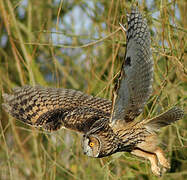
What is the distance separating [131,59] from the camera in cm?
192

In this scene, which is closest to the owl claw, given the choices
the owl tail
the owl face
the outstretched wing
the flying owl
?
the flying owl

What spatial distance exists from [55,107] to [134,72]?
1.07 m

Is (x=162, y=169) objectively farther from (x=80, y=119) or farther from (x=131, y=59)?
(x=131, y=59)

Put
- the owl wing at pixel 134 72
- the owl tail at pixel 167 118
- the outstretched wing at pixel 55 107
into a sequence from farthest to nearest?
1. the outstretched wing at pixel 55 107
2. the owl tail at pixel 167 118
3. the owl wing at pixel 134 72

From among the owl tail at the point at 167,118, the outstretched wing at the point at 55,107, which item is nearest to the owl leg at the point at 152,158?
the owl tail at the point at 167,118

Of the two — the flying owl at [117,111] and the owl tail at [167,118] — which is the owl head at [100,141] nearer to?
the flying owl at [117,111]

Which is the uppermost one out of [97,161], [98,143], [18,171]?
[98,143]

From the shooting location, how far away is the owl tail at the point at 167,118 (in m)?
2.12

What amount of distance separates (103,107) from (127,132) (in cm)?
56

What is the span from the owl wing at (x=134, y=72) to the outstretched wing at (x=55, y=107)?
378 millimetres

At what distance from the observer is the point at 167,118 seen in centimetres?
217

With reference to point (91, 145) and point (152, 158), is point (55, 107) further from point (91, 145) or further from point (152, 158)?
point (152, 158)

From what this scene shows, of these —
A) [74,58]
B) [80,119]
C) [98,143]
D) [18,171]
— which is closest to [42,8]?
[74,58]

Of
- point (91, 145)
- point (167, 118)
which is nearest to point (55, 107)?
point (91, 145)
